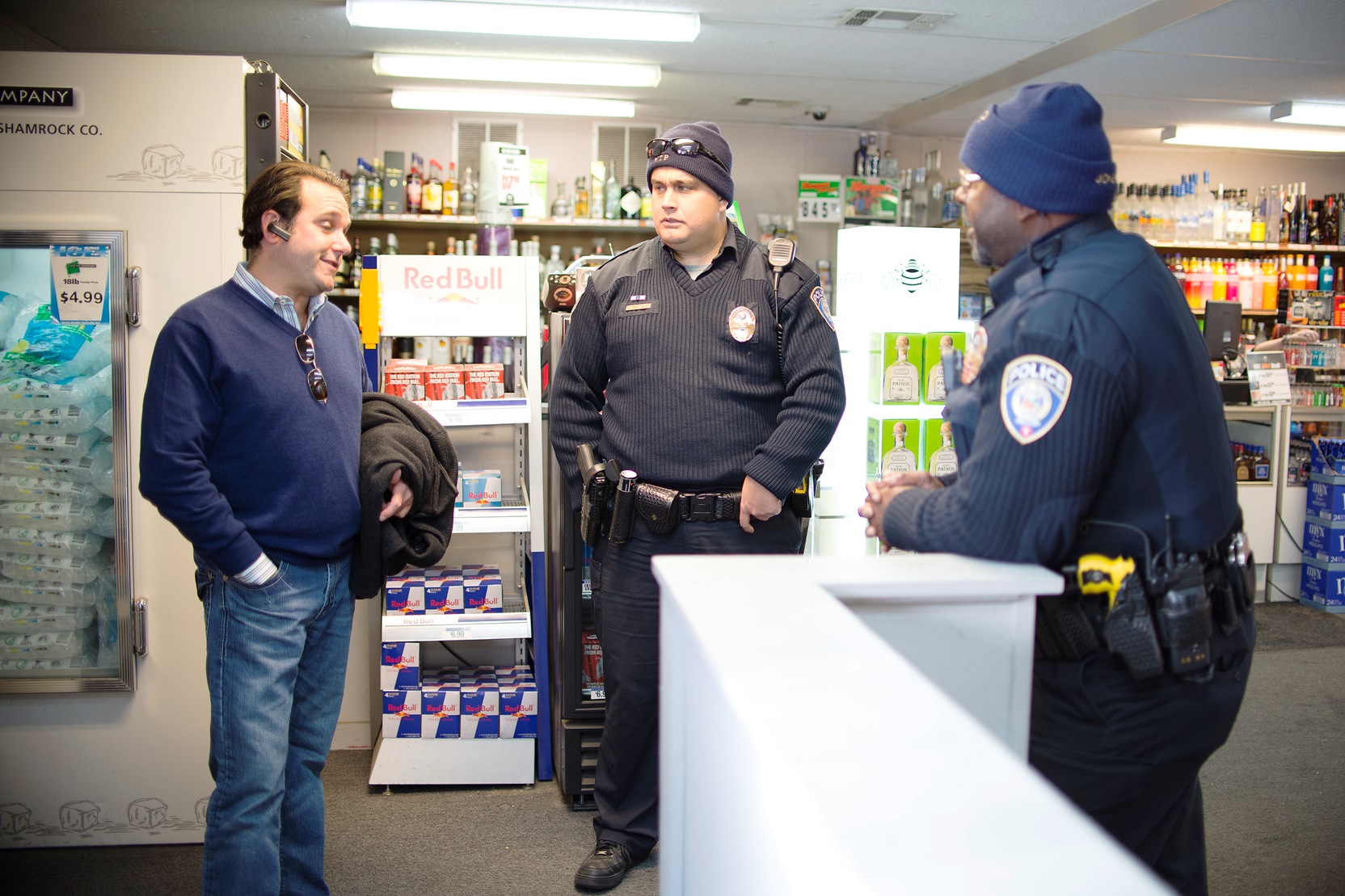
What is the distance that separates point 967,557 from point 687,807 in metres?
0.51

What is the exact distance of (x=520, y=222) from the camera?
7.34 meters

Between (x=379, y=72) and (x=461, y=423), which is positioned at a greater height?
(x=379, y=72)

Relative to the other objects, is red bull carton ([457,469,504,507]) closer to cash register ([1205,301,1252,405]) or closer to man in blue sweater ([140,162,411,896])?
man in blue sweater ([140,162,411,896])

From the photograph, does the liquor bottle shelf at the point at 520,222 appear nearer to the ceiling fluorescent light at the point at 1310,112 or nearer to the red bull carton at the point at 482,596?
the red bull carton at the point at 482,596

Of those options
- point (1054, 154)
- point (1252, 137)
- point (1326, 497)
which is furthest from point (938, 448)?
point (1252, 137)

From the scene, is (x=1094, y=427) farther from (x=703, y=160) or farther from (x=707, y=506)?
(x=703, y=160)

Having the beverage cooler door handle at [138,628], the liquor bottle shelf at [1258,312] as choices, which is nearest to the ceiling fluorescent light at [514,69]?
the beverage cooler door handle at [138,628]

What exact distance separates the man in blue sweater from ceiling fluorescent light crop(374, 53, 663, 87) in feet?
14.6

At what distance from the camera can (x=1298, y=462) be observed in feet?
20.9

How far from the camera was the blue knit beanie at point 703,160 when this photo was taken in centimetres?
268

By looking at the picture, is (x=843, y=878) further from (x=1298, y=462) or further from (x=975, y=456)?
(x=1298, y=462)

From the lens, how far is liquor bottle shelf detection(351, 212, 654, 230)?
7.18 metres

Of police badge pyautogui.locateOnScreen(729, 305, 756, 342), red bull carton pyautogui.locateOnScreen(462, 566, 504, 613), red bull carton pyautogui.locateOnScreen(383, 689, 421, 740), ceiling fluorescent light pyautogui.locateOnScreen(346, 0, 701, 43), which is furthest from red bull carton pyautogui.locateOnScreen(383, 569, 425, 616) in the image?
ceiling fluorescent light pyautogui.locateOnScreen(346, 0, 701, 43)

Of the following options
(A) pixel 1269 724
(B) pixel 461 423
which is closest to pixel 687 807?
(B) pixel 461 423
